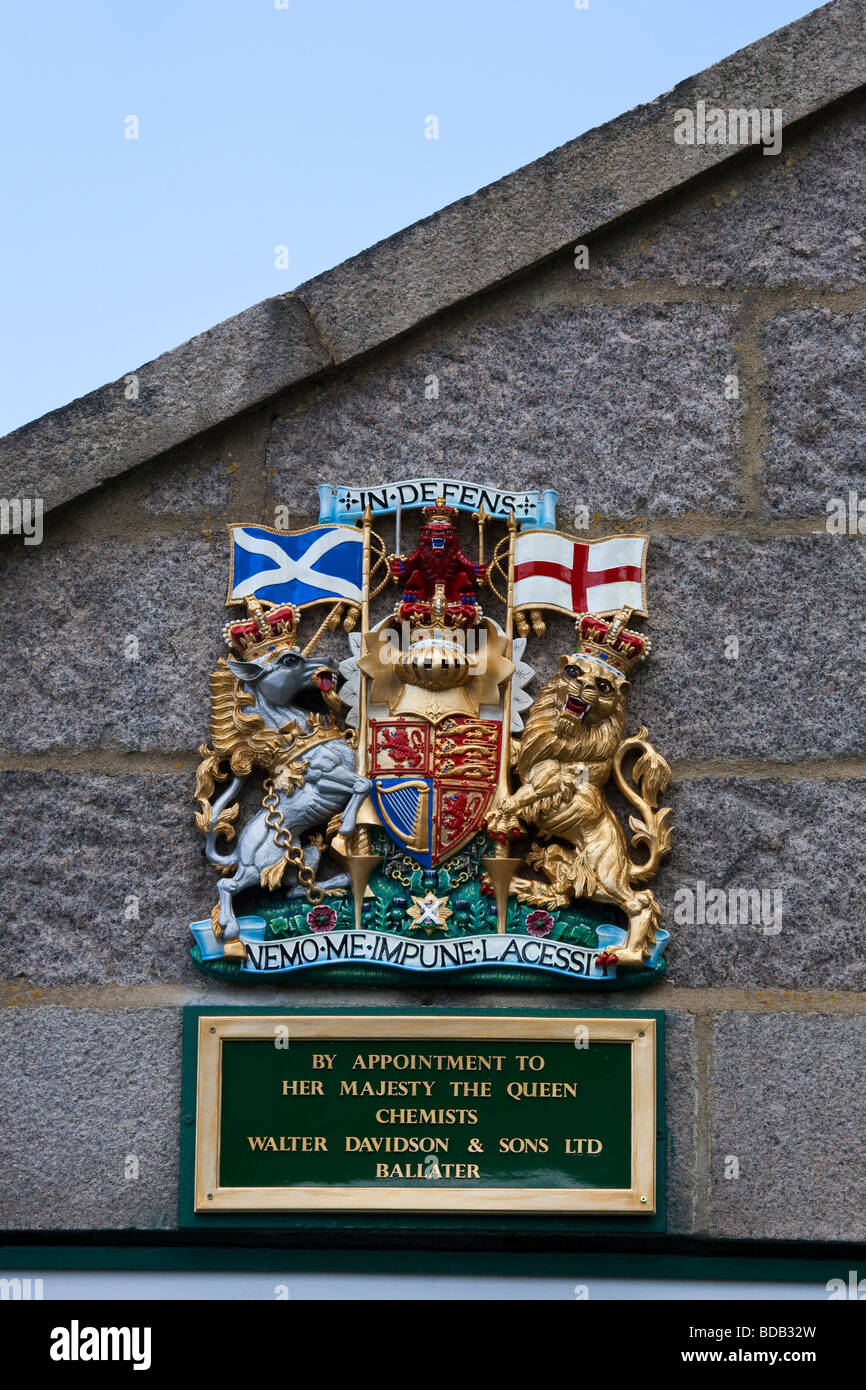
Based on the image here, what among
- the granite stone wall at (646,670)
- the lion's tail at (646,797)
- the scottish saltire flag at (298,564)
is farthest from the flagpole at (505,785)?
the scottish saltire flag at (298,564)

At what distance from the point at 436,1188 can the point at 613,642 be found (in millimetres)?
1417

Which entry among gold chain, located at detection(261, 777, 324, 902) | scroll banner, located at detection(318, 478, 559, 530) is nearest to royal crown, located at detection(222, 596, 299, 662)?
scroll banner, located at detection(318, 478, 559, 530)

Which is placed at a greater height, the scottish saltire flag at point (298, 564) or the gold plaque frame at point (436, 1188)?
the scottish saltire flag at point (298, 564)

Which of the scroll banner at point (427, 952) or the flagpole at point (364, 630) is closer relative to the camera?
the scroll banner at point (427, 952)

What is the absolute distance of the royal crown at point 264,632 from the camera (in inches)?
176

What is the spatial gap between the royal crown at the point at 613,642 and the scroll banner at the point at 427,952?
68 centimetres

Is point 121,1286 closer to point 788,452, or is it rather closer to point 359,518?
point 359,518

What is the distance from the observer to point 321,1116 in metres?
4.29

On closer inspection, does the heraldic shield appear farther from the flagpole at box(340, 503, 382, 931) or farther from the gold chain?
the gold chain

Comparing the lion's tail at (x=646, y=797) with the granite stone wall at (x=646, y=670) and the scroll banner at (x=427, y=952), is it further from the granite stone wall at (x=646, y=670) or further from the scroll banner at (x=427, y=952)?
the scroll banner at (x=427, y=952)

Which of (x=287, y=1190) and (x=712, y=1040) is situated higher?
(x=712, y=1040)

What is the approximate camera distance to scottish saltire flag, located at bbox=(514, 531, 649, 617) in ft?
14.8

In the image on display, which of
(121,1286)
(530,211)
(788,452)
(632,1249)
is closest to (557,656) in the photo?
(788,452)

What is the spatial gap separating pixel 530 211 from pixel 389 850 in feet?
5.69
